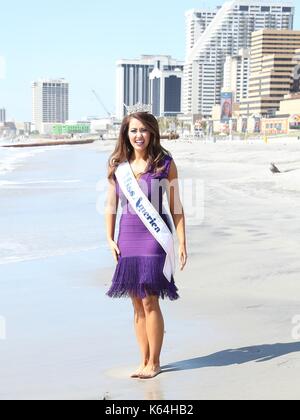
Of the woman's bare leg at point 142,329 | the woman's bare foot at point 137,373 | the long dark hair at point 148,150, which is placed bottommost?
the woman's bare foot at point 137,373

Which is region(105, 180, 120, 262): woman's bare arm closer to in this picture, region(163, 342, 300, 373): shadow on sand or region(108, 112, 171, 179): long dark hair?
region(108, 112, 171, 179): long dark hair

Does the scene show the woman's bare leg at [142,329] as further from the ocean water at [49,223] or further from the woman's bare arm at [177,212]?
the ocean water at [49,223]

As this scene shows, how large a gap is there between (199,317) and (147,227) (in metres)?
1.61

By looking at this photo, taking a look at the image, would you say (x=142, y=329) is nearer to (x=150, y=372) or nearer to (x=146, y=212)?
(x=150, y=372)

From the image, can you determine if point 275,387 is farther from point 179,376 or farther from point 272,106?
point 272,106

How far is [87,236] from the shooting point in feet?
32.0

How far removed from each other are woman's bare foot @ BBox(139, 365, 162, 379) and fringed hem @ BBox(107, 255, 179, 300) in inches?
16.6

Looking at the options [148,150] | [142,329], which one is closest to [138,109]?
[148,150]

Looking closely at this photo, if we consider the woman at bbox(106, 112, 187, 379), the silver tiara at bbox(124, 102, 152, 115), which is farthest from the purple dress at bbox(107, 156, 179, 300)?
the silver tiara at bbox(124, 102, 152, 115)

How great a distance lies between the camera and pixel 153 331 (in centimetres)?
390

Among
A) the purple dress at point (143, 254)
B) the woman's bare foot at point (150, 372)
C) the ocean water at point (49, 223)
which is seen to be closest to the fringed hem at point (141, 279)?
the purple dress at point (143, 254)

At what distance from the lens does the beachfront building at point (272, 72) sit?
156375mm

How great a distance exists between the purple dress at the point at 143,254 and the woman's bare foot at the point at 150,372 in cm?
42

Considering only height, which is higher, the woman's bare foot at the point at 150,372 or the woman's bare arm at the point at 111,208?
the woman's bare arm at the point at 111,208
